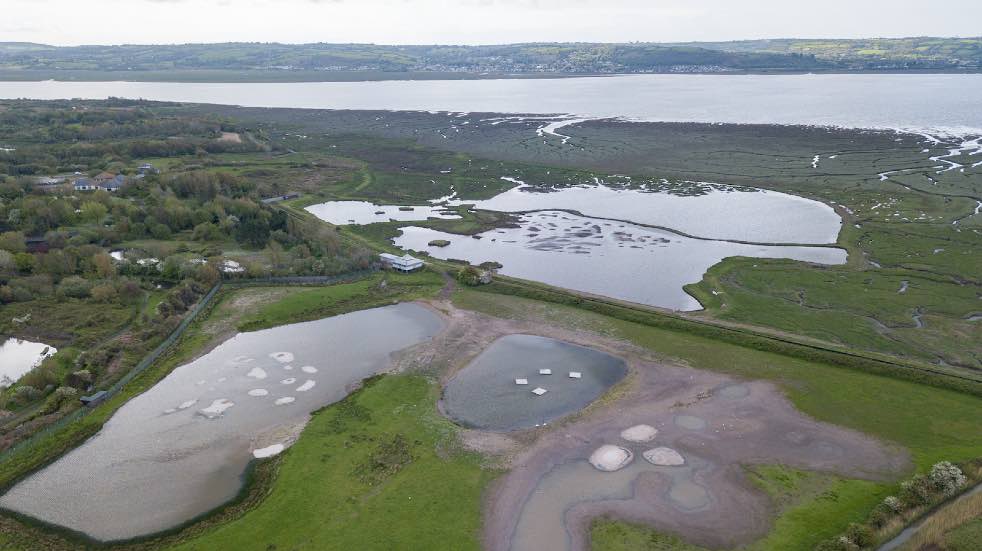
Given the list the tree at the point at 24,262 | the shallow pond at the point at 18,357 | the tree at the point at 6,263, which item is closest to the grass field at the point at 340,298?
the shallow pond at the point at 18,357

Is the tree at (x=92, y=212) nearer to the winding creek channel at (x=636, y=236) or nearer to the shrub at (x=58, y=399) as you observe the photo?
the winding creek channel at (x=636, y=236)

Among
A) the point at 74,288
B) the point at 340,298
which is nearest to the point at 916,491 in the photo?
the point at 340,298

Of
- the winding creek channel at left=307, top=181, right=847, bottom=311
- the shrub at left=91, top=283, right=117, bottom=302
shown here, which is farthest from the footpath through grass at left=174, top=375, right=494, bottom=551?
the shrub at left=91, top=283, right=117, bottom=302

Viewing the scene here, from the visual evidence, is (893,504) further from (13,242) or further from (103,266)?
(13,242)

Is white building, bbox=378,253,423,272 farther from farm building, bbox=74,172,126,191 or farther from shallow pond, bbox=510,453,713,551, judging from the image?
farm building, bbox=74,172,126,191

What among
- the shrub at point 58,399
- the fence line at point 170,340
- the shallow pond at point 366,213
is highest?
the shrub at point 58,399

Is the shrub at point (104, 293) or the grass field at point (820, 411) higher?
the grass field at point (820, 411)

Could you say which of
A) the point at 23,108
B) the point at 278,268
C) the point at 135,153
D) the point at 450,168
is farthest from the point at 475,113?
the point at 278,268

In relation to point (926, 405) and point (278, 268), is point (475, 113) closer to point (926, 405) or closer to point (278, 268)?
point (278, 268)
